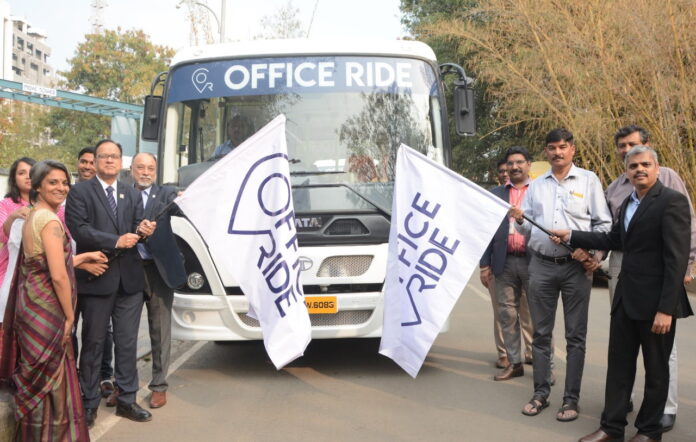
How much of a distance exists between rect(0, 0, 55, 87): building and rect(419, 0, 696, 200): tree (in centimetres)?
8935

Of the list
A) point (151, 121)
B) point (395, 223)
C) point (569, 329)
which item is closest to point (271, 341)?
point (395, 223)

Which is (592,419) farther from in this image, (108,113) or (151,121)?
(108,113)

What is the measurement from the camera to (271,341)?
197 inches

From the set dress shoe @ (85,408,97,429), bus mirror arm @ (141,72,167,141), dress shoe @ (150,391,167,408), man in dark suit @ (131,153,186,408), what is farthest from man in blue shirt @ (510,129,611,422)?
bus mirror arm @ (141,72,167,141)

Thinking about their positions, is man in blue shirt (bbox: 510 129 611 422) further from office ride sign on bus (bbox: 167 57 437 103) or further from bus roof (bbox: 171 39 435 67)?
bus roof (bbox: 171 39 435 67)

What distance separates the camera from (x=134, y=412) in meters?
5.19

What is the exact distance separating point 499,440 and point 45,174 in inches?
123

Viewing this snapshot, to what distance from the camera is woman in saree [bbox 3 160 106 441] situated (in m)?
4.16

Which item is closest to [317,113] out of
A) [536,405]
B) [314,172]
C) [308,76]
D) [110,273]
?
[308,76]

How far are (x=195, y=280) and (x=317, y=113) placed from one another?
5.76 feet

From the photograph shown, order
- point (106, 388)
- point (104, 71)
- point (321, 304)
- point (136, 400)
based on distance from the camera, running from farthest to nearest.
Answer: point (104, 71) → point (321, 304) → point (106, 388) → point (136, 400)

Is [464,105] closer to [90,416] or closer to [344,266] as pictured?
[344,266]

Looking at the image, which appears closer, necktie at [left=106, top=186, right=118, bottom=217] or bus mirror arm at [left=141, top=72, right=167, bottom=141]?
necktie at [left=106, top=186, right=118, bottom=217]

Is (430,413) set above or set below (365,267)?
below
